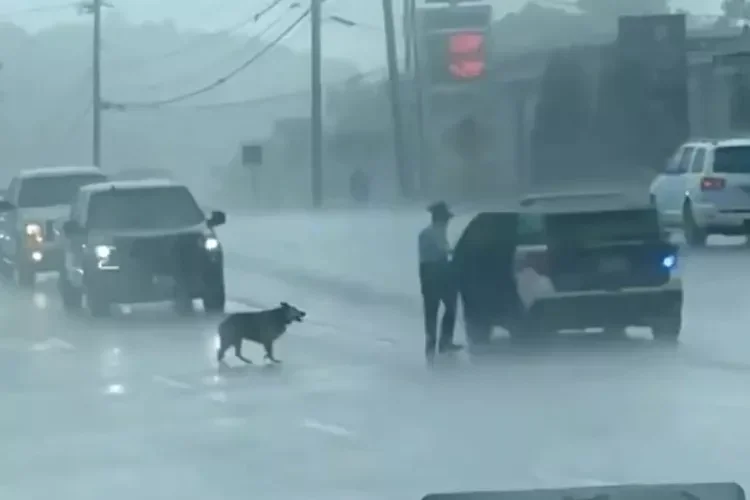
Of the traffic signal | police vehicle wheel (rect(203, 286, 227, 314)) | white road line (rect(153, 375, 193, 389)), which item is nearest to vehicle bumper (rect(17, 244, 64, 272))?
police vehicle wheel (rect(203, 286, 227, 314))

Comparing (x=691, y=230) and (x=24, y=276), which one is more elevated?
(x=691, y=230)

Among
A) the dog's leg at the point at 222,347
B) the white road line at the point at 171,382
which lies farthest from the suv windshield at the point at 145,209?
the white road line at the point at 171,382

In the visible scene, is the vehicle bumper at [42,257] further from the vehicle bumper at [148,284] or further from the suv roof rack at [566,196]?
Answer: the suv roof rack at [566,196]

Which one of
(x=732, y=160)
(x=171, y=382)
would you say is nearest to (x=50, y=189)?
(x=171, y=382)

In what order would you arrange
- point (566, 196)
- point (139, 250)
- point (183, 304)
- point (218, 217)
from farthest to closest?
point (139, 250)
point (183, 304)
point (566, 196)
point (218, 217)

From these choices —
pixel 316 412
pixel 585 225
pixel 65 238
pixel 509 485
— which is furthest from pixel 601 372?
pixel 65 238

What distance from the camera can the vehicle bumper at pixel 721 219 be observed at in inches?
764

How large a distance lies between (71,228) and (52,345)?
1751mm

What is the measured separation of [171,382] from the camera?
13484 millimetres

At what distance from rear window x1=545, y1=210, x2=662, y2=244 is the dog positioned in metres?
2.11

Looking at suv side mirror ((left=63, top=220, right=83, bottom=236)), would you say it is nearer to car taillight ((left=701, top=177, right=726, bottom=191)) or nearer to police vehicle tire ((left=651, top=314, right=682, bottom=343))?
police vehicle tire ((left=651, top=314, right=682, bottom=343))

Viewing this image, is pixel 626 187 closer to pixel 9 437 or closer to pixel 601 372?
pixel 601 372

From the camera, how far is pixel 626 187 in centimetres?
A: 1092

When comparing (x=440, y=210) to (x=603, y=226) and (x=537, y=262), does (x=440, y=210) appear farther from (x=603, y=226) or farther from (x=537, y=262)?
(x=603, y=226)
